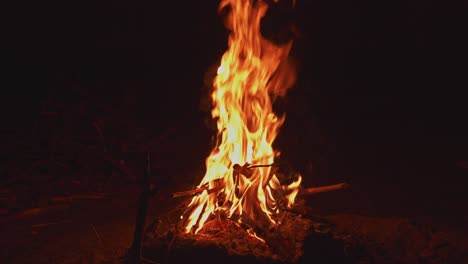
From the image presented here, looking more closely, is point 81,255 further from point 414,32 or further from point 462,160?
point 414,32

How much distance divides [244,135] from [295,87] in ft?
16.4

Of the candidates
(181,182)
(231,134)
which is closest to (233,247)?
(231,134)

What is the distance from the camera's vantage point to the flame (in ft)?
14.3

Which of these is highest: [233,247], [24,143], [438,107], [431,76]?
[431,76]

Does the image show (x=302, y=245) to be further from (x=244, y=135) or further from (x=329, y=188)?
(x=244, y=135)

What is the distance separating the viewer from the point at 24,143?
7754 mm

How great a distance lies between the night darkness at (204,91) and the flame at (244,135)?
2.29 m

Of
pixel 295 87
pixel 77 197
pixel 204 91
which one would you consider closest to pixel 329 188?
pixel 77 197

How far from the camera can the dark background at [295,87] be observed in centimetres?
805

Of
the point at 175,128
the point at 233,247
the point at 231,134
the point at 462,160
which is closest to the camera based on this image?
the point at 233,247

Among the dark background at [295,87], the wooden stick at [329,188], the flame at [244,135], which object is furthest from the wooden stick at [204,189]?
the dark background at [295,87]

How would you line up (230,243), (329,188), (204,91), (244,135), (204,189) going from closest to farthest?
(230,243) → (204,189) → (329,188) → (244,135) → (204,91)

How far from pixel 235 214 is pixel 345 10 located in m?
6.87

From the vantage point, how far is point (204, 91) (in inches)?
396
